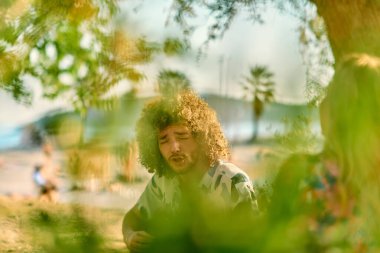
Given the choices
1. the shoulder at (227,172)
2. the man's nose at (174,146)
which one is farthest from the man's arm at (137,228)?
the shoulder at (227,172)

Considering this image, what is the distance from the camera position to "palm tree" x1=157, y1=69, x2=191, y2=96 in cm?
52

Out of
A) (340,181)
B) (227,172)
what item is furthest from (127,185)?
(227,172)

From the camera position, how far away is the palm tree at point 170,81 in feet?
1.70

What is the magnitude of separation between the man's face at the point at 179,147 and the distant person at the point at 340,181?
3.90 feet

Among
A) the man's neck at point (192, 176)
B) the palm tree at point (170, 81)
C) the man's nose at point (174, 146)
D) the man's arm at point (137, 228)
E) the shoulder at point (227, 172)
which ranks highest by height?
the palm tree at point (170, 81)

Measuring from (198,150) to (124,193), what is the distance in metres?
1.43

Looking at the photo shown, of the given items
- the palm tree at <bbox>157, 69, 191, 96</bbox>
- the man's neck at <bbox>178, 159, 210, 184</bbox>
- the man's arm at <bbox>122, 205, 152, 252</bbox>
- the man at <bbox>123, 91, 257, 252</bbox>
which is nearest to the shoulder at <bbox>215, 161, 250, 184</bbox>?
the man at <bbox>123, 91, 257, 252</bbox>

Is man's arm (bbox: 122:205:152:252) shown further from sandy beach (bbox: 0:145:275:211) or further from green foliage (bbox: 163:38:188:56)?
green foliage (bbox: 163:38:188:56)

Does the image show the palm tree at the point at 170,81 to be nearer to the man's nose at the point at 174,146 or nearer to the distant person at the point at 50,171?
the distant person at the point at 50,171

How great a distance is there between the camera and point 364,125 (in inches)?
15.5

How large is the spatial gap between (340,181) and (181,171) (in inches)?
42.6

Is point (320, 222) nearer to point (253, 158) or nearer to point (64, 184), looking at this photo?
point (253, 158)

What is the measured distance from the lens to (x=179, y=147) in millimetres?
1875

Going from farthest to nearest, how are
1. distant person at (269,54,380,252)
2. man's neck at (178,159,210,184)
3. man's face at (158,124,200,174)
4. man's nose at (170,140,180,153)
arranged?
1. man's nose at (170,140,180,153)
2. man's face at (158,124,200,174)
3. man's neck at (178,159,210,184)
4. distant person at (269,54,380,252)
